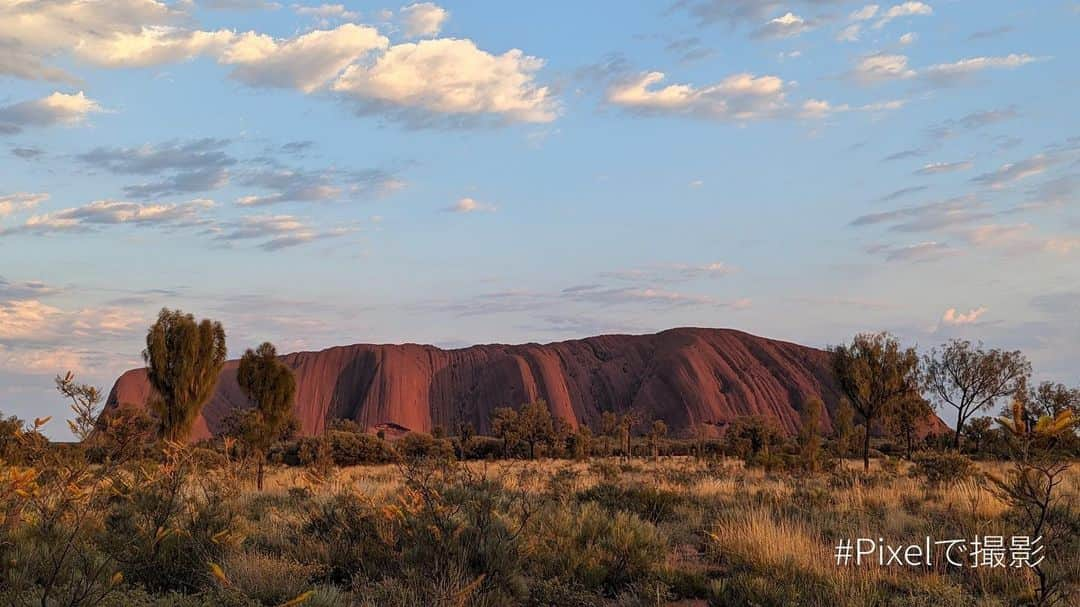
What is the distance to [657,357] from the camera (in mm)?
99750

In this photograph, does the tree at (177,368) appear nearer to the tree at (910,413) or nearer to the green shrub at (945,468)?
the green shrub at (945,468)

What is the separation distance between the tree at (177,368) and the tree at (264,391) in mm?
1776

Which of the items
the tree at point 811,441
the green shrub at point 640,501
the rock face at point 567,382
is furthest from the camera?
the rock face at point 567,382

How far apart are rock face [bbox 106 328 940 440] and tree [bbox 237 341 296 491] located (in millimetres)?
63249

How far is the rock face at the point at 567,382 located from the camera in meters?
89.9

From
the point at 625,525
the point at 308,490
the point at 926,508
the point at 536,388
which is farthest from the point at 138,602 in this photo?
the point at 536,388

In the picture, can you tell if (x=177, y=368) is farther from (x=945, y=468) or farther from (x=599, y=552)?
(x=945, y=468)

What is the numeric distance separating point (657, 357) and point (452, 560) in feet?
309

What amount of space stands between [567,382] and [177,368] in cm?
7764

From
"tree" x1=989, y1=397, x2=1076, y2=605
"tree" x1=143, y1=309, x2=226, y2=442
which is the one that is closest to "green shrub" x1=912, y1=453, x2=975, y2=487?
"tree" x1=989, y1=397, x2=1076, y2=605

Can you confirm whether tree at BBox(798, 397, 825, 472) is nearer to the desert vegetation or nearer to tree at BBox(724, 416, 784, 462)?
tree at BBox(724, 416, 784, 462)

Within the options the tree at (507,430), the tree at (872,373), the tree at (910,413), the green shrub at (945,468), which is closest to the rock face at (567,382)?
the tree at (507,430)

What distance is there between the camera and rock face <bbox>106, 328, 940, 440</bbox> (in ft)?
295

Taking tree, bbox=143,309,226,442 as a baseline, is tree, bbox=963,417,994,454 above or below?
below
